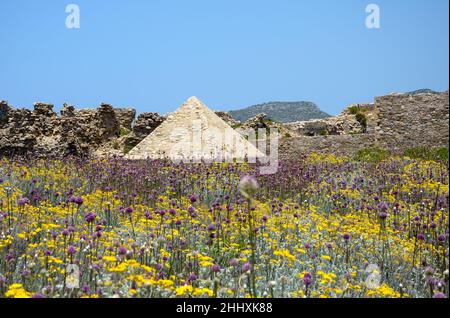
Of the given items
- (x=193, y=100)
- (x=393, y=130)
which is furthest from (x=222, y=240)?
(x=193, y=100)

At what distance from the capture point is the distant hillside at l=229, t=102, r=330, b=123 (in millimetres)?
118750

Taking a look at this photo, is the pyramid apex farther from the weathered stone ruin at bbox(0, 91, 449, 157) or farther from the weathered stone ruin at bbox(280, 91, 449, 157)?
Answer: the weathered stone ruin at bbox(280, 91, 449, 157)

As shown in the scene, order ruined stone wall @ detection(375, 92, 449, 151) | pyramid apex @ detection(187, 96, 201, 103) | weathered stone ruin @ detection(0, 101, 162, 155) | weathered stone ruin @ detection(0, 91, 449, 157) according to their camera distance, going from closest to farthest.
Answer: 1. weathered stone ruin @ detection(0, 101, 162, 155)
2. weathered stone ruin @ detection(0, 91, 449, 157)
3. ruined stone wall @ detection(375, 92, 449, 151)
4. pyramid apex @ detection(187, 96, 201, 103)

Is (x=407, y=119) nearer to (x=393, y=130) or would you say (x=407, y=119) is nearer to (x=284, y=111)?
(x=393, y=130)

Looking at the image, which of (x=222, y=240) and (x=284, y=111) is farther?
(x=284, y=111)

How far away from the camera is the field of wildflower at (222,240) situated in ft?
13.0

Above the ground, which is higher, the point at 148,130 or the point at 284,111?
the point at 284,111

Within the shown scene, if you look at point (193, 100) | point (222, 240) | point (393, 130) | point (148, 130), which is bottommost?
point (222, 240)

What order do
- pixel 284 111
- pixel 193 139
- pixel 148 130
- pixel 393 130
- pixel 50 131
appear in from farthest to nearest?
pixel 284 111 < pixel 148 130 < pixel 393 130 < pixel 193 139 < pixel 50 131

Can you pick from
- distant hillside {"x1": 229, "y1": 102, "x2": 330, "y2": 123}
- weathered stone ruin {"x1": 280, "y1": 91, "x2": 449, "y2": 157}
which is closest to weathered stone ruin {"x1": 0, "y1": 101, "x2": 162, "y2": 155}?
weathered stone ruin {"x1": 280, "y1": 91, "x2": 449, "y2": 157}

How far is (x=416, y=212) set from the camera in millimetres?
7840

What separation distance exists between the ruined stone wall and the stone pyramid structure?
7178 mm

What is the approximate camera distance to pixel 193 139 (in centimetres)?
2231

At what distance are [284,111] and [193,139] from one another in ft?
354
